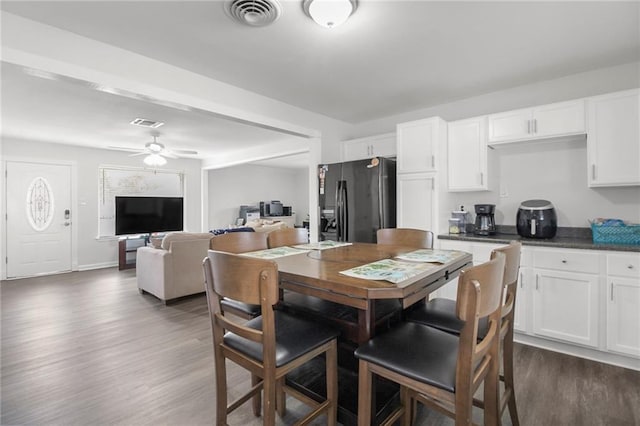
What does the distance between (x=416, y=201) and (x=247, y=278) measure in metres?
2.56

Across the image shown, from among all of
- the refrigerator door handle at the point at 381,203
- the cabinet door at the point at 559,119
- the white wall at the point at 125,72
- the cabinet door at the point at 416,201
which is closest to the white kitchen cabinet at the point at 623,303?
the cabinet door at the point at 559,119

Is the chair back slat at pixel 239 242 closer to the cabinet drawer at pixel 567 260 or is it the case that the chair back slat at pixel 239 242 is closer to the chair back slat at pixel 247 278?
the chair back slat at pixel 247 278

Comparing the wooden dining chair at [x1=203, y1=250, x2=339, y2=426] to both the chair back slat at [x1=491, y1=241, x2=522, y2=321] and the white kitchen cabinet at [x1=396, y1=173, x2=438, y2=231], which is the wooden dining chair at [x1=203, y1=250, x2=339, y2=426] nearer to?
the chair back slat at [x1=491, y1=241, x2=522, y2=321]

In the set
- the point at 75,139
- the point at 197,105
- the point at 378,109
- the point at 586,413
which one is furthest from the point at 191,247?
the point at 586,413

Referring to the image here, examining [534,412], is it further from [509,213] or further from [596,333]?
[509,213]

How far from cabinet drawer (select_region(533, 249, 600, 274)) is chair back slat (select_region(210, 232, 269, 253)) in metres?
2.24

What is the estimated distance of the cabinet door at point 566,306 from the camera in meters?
2.30

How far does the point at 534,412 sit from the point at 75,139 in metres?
6.95

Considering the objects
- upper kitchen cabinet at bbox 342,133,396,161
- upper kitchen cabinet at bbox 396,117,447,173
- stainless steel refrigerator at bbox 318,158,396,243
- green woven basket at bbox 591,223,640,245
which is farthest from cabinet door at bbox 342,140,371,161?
green woven basket at bbox 591,223,640,245

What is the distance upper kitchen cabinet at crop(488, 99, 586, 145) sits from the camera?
256 cm

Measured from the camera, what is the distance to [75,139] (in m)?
5.24

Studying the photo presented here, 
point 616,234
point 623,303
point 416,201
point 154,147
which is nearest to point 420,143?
point 416,201

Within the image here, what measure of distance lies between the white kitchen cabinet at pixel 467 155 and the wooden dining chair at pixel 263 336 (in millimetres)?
2421

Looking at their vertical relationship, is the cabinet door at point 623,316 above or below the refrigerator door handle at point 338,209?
below
